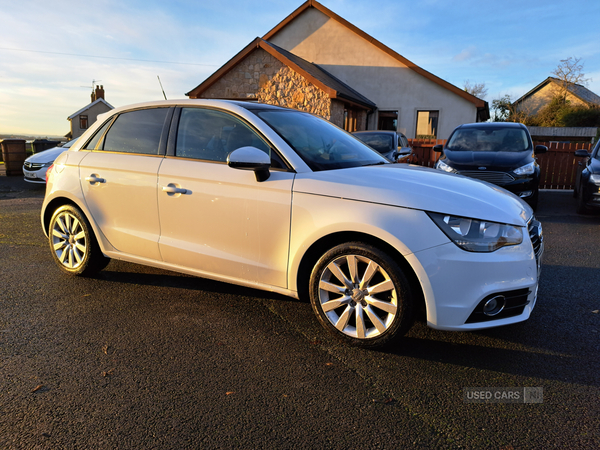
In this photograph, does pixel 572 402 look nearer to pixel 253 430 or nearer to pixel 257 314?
pixel 253 430

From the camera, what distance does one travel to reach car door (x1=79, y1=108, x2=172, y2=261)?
3.99 meters

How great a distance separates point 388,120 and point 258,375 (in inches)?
847

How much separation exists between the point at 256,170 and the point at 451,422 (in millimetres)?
2038

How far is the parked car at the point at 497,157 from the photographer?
27.3ft

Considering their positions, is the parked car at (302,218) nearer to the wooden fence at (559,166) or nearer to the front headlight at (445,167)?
the front headlight at (445,167)

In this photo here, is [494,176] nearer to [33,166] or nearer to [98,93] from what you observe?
[33,166]

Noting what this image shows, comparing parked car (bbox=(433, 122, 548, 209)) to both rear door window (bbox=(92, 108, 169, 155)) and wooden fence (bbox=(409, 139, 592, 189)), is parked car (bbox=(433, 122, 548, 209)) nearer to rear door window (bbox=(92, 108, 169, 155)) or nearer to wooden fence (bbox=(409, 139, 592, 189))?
wooden fence (bbox=(409, 139, 592, 189))

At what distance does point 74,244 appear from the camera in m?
4.63

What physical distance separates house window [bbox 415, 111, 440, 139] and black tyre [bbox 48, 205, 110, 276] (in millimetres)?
18397

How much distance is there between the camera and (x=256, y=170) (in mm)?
3324

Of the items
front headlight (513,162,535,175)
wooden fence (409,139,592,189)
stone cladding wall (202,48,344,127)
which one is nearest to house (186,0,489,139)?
stone cladding wall (202,48,344,127)

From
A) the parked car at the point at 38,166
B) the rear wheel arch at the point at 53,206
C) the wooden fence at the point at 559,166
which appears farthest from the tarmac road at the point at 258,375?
the wooden fence at the point at 559,166

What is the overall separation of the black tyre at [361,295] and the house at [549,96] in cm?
5009

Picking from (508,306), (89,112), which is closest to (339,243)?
(508,306)
